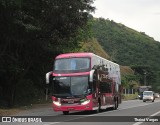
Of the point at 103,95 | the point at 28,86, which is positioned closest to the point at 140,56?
the point at 28,86

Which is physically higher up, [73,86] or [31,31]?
[31,31]

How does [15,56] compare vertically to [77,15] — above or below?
→ below

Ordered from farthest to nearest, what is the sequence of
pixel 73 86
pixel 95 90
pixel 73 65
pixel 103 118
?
pixel 95 90 → pixel 73 65 → pixel 73 86 → pixel 103 118

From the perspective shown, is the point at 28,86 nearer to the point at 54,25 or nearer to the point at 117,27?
the point at 54,25

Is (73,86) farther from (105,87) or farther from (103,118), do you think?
(105,87)

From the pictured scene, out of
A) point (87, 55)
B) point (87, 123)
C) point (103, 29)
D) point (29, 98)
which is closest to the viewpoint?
point (87, 123)

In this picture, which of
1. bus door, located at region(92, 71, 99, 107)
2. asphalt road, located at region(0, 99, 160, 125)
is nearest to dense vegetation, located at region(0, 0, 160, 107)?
bus door, located at region(92, 71, 99, 107)

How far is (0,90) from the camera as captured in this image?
4150cm

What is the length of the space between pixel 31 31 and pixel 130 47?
84108mm

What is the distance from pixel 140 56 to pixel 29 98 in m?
75.9

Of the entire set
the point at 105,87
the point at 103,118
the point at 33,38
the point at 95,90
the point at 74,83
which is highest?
the point at 33,38

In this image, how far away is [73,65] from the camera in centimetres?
2817

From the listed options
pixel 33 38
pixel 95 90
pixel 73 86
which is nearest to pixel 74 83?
pixel 73 86

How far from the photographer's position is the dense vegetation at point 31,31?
34.9 m
